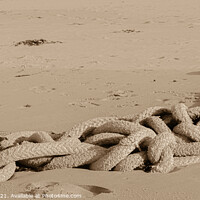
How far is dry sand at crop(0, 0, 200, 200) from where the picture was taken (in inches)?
118

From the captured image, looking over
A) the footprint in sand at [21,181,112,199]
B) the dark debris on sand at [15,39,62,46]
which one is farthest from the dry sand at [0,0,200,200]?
the dark debris on sand at [15,39,62,46]

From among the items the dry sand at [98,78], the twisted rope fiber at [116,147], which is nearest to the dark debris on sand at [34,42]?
the dry sand at [98,78]

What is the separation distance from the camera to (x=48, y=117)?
5.33 meters

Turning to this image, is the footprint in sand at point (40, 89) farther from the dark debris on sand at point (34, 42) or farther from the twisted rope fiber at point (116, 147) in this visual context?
the dark debris on sand at point (34, 42)

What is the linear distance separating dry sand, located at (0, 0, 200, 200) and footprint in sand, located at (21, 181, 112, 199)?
0.01 metres

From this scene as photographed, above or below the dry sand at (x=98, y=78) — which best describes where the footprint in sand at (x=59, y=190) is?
above

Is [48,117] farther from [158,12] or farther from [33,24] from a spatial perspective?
[158,12]

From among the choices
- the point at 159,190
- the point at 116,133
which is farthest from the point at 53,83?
the point at 159,190

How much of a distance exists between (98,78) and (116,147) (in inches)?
179

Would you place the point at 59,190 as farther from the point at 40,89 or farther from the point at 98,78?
the point at 98,78

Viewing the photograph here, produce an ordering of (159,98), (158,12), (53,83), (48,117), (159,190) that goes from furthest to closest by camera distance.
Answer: (158,12) < (53,83) < (159,98) < (48,117) < (159,190)

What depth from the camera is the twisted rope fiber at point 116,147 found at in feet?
10.3

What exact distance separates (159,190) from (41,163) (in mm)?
874

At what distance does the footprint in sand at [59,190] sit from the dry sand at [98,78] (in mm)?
13
